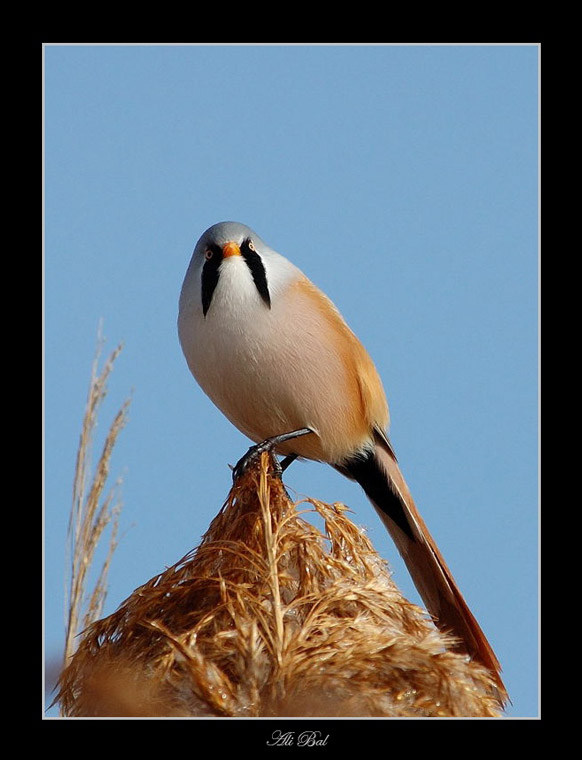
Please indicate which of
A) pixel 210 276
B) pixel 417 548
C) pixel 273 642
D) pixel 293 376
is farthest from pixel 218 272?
pixel 273 642

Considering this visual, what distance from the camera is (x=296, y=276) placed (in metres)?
4.46

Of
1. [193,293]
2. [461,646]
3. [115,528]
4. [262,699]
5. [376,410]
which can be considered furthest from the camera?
[376,410]

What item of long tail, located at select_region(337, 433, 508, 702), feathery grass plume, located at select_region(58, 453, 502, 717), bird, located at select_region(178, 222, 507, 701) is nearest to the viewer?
feathery grass plume, located at select_region(58, 453, 502, 717)

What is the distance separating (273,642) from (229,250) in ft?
5.70

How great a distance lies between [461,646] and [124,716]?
1.32 m

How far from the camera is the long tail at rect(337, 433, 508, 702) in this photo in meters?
3.75

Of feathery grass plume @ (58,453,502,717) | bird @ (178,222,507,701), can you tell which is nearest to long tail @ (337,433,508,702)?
bird @ (178,222,507,701)

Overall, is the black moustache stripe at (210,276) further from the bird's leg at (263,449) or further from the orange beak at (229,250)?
the bird's leg at (263,449)

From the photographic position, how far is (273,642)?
2.84 meters

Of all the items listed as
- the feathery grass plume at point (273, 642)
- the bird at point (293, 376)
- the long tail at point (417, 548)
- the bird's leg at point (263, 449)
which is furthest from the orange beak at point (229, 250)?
the feathery grass plume at point (273, 642)

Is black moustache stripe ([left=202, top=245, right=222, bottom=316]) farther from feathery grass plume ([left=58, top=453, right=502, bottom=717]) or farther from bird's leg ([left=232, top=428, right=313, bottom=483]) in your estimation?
feathery grass plume ([left=58, top=453, right=502, bottom=717])

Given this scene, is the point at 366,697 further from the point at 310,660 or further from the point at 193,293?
the point at 193,293

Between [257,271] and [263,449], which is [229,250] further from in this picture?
[263,449]
